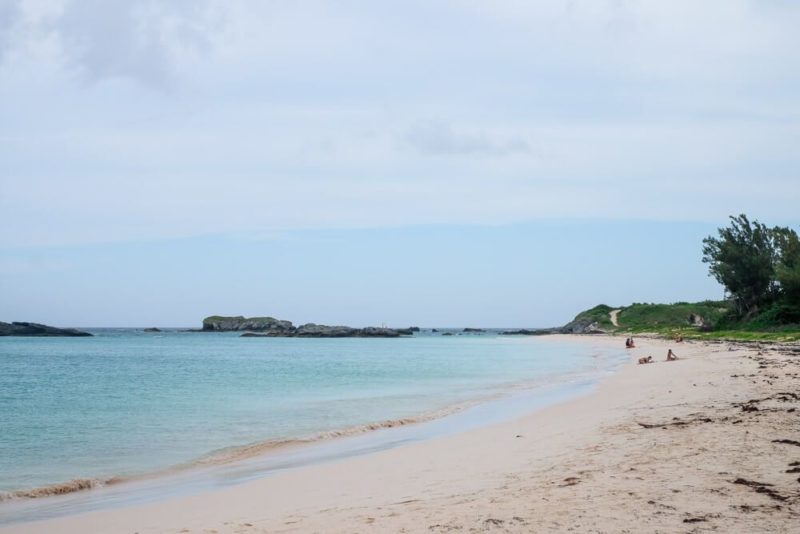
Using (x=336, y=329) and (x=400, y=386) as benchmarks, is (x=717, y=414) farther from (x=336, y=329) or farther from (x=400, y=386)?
(x=336, y=329)

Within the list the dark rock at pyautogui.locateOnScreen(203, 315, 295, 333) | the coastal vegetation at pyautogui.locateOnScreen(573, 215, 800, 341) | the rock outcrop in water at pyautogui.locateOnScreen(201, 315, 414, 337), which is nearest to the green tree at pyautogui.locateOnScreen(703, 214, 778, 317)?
the coastal vegetation at pyautogui.locateOnScreen(573, 215, 800, 341)

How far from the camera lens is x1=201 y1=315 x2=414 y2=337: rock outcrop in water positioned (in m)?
142

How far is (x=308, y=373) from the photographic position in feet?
128

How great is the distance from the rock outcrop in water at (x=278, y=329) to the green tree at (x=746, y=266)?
289 feet

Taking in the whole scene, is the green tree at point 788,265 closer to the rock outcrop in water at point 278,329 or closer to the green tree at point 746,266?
the green tree at point 746,266

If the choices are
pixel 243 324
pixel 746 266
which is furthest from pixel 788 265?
pixel 243 324

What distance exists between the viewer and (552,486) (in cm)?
773

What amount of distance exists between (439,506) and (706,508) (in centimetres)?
271

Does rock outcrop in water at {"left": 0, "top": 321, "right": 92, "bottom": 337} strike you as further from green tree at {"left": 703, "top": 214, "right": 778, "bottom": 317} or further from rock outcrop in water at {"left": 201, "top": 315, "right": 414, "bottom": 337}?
green tree at {"left": 703, "top": 214, "right": 778, "bottom": 317}

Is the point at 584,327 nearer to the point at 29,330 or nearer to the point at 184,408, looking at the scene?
the point at 184,408

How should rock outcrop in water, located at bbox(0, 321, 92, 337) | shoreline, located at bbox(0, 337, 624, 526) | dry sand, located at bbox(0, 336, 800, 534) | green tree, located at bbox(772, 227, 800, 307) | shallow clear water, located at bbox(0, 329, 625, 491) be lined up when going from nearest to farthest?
dry sand, located at bbox(0, 336, 800, 534), shoreline, located at bbox(0, 337, 624, 526), shallow clear water, located at bbox(0, 329, 625, 491), green tree, located at bbox(772, 227, 800, 307), rock outcrop in water, located at bbox(0, 321, 92, 337)

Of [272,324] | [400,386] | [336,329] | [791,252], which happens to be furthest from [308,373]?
[272,324]

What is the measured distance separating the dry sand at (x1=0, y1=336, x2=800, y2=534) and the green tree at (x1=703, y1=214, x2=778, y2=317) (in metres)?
51.6

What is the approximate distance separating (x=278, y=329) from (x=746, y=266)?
4715 inches
